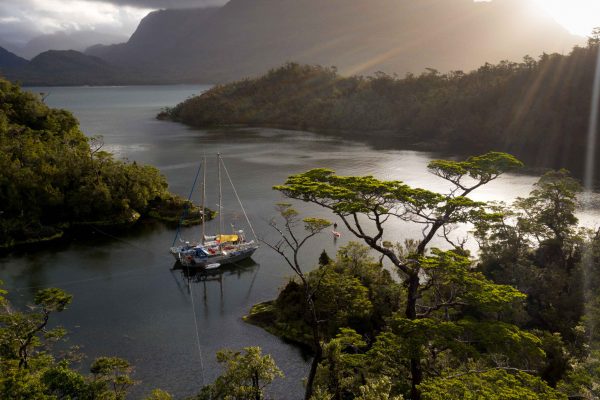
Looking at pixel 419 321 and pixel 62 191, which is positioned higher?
pixel 419 321

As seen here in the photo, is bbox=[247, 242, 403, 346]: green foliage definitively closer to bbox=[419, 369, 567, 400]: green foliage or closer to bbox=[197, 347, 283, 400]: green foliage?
bbox=[197, 347, 283, 400]: green foliage

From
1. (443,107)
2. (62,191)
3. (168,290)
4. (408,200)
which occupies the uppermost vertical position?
(443,107)

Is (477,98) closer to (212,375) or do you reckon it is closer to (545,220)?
(545,220)

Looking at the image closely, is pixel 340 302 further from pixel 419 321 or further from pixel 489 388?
pixel 489 388

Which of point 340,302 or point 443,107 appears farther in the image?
point 443,107

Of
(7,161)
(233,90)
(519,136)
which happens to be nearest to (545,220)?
(7,161)

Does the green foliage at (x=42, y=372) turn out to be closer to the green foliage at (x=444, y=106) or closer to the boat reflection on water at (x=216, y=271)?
the boat reflection on water at (x=216, y=271)

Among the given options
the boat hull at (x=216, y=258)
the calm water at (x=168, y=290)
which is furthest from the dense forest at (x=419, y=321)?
the boat hull at (x=216, y=258)

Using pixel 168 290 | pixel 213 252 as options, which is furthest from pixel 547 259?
pixel 168 290
